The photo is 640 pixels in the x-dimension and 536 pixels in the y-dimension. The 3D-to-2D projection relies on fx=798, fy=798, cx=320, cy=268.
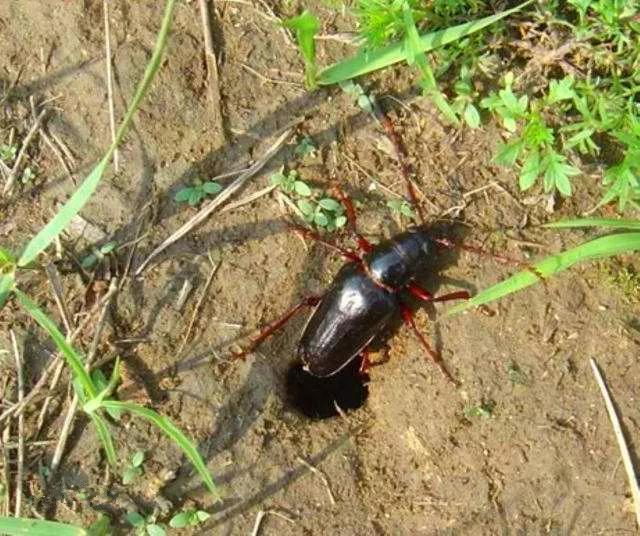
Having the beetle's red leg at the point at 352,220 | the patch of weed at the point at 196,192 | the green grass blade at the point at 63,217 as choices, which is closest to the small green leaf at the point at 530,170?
the beetle's red leg at the point at 352,220

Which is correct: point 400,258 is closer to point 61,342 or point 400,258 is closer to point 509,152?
point 509,152

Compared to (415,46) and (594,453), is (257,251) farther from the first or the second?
(594,453)

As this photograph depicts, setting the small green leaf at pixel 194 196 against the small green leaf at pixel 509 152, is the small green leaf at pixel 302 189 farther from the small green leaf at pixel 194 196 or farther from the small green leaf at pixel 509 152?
the small green leaf at pixel 509 152

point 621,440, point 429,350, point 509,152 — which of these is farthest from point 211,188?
point 621,440

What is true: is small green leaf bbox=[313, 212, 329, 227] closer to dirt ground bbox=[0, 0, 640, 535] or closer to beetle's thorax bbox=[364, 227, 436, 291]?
dirt ground bbox=[0, 0, 640, 535]

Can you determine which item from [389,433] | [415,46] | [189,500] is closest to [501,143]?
[415,46]

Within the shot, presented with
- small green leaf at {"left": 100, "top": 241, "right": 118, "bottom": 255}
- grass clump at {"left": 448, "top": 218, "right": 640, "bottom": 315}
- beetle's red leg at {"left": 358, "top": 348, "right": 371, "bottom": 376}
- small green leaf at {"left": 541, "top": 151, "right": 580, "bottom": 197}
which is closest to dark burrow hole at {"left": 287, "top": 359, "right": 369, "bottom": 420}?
beetle's red leg at {"left": 358, "top": 348, "right": 371, "bottom": 376}

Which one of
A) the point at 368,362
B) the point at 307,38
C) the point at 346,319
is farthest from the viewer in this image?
the point at 368,362
